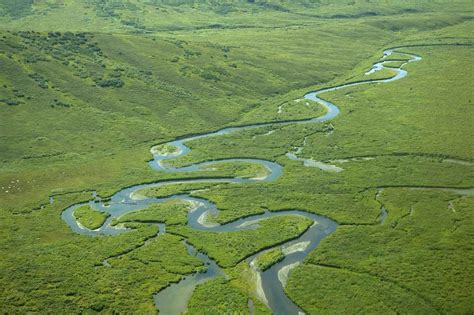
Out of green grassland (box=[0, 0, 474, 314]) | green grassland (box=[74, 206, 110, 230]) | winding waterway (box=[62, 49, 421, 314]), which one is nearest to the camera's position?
winding waterway (box=[62, 49, 421, 314])

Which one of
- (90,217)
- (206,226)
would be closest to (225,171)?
(206,226)

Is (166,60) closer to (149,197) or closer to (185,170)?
(185,170)

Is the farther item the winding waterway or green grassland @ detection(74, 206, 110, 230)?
green grassland @ detection(74, 206, 110, 230)

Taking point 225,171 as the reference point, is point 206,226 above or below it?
below

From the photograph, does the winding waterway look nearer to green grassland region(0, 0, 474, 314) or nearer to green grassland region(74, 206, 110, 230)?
green grassland region(74, 206, 110, 230)

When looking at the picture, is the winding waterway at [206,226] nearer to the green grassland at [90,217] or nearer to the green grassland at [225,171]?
the green grassland at [90,217]

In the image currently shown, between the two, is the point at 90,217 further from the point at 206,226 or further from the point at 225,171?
the point at 225,171

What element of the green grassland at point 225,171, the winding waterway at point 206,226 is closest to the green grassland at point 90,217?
the winding waterway at point 206,226

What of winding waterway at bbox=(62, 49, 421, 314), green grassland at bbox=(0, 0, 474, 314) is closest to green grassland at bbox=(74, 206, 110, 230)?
winding waterway at bbox=(62, 49, 421, 314)
